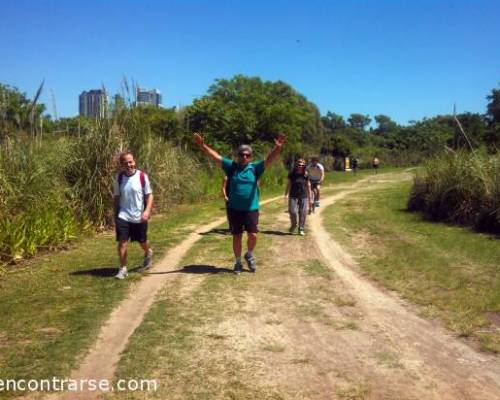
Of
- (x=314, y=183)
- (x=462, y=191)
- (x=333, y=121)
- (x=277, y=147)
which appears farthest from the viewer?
(x=333, y=121)

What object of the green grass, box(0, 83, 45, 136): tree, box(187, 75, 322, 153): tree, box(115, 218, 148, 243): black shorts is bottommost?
the green grass

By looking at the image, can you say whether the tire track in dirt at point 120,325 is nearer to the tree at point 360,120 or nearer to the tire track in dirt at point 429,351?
the tire track in dirt at point 429,351

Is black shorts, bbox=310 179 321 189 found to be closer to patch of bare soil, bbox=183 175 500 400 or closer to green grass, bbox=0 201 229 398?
green grass, bbox=0 201 229 398

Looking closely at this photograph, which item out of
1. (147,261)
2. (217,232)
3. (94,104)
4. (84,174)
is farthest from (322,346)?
(94,104)

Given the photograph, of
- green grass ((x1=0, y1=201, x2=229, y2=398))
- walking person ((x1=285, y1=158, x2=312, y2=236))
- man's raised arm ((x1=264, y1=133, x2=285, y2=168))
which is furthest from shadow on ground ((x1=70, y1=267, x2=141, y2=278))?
walking person ((x1=285, y1=158, x2=312, y2=236))

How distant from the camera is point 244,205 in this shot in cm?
744

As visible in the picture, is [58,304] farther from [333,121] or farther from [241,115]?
[333,121]

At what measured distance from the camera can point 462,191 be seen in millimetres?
13203

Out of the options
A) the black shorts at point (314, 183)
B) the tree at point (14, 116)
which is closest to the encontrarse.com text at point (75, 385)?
the tree at point (14, 116)

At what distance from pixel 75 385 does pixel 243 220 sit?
12.7 ft

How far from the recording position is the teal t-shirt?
7379 millimetres

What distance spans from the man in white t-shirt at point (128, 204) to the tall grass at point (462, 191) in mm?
7625

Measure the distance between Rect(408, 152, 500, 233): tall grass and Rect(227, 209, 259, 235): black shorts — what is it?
621cm

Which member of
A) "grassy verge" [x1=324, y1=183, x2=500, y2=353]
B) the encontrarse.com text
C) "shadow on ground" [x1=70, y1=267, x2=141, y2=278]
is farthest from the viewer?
"shadow on ground" [x1=70, y1=267, x2=141, y2=278]
